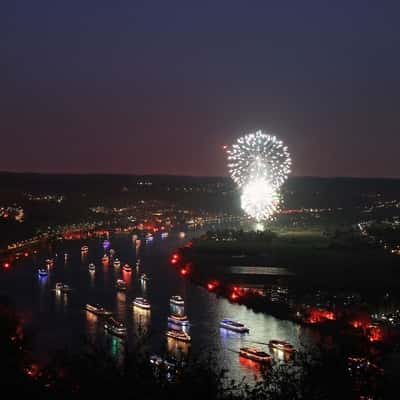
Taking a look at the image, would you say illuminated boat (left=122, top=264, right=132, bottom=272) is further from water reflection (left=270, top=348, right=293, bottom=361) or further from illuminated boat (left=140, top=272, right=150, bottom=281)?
water reflection (left=270, top=348, right=293, bottom=361)

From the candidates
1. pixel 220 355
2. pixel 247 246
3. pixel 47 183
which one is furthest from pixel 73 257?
pixel 47 183

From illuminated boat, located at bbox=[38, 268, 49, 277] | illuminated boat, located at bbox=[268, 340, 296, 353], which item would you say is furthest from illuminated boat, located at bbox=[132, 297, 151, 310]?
illuminated boat, located at bbox=[38, 268, 49, 277]

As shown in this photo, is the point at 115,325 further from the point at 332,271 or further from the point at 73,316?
the point at 332,271

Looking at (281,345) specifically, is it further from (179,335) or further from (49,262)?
(49,262)

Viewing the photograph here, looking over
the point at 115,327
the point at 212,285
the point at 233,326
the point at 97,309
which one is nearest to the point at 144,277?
the point at 212,285

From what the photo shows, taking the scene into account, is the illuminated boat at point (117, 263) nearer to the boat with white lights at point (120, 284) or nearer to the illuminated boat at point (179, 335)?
the boat with white lights at point (120, 284)

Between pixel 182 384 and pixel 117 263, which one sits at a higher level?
pixel 182 384

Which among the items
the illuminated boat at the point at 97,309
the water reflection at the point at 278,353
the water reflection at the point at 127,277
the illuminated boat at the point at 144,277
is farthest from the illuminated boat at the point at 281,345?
the illuminated boat at the point at 144,277

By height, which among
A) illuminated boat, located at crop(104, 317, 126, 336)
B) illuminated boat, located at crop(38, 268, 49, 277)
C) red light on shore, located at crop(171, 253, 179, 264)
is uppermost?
red light on shore, located at crop(171, 253, 179, 264)
